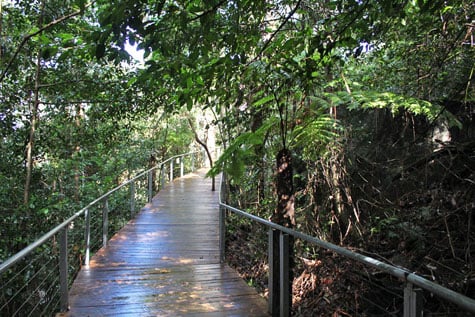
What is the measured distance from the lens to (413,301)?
188cm

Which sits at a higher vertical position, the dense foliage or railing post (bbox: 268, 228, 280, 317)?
the dense foliage

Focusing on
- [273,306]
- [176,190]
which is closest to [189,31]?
[273,306]

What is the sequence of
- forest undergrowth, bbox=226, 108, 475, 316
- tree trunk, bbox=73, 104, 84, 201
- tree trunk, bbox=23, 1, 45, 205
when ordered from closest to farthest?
1. forest undergrowth, bbox=226, 108, 475, 316
2. tree trunk, bbox=23, 1, 45, 205
3. tree trunk, bbox=73, 104, 84, 201

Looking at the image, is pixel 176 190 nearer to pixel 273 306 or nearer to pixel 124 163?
pixel 124 163

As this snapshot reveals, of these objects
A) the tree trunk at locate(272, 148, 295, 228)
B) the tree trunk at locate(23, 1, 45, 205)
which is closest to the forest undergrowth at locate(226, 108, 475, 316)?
the tree trunk at locate(272, 148, 295, 228)

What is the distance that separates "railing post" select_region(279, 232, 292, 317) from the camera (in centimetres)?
338

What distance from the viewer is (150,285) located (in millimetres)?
4824

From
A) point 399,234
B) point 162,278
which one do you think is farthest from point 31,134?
point 399,234

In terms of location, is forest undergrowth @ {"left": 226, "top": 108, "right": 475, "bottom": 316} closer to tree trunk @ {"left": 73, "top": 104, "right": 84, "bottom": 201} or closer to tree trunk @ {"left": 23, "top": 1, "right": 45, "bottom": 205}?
tree trunk @ {"left": 23, "top": 1, "right": 45, "bottom": 205}

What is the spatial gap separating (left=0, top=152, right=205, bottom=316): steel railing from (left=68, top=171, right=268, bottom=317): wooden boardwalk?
0.33 metres

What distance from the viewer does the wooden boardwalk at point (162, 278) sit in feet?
13.0

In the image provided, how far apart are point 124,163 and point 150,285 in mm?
10631

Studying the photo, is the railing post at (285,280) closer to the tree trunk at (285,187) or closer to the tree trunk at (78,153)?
the tree trunk at (285,187)

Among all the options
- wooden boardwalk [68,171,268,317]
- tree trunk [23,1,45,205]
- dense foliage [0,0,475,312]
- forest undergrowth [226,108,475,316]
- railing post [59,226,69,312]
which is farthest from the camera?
tree trunk [23,1,45,205]
